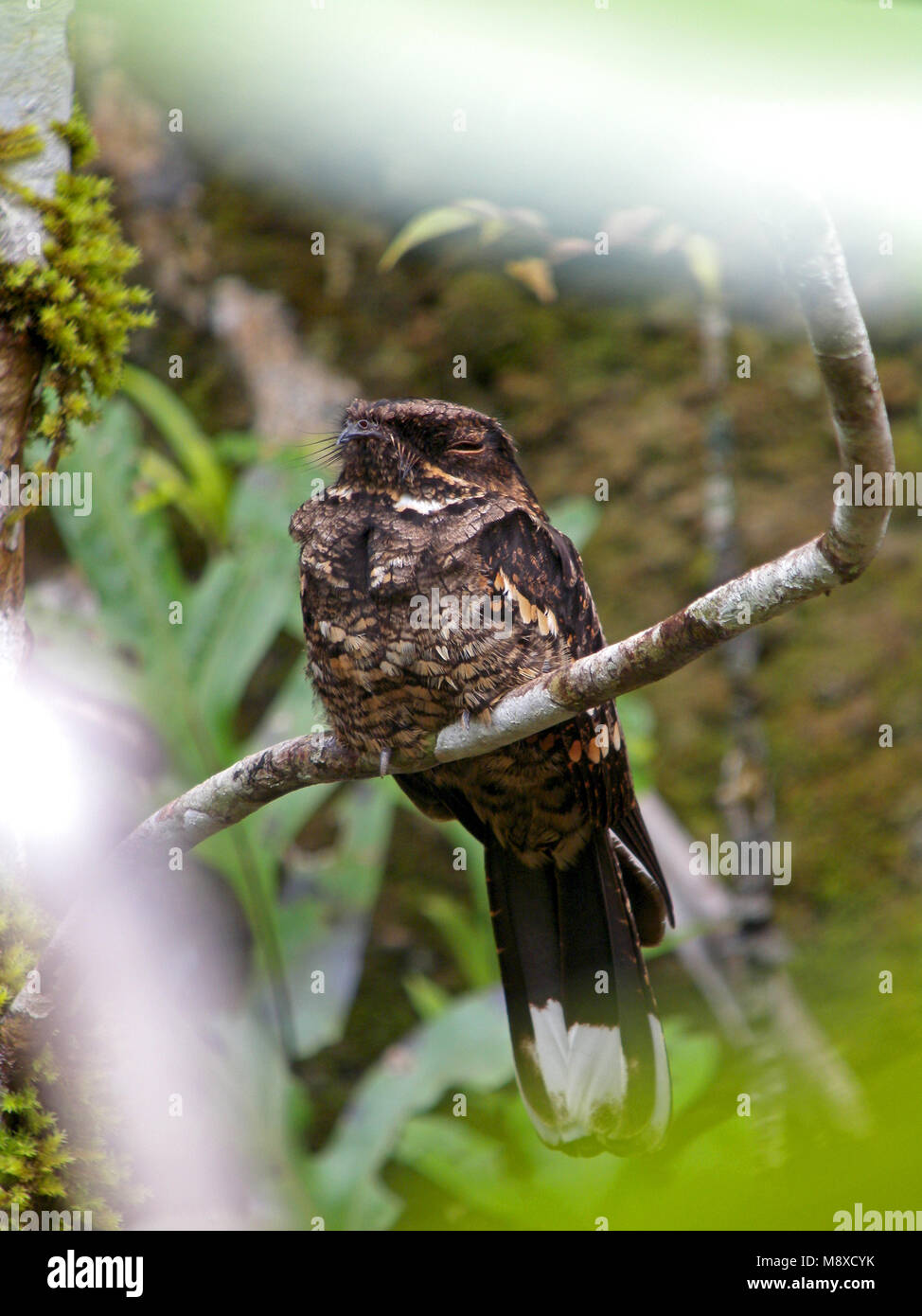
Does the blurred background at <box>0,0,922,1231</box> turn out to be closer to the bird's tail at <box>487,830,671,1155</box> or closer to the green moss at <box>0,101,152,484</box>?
the bird's tail at <box>487,830,671,1155</box>

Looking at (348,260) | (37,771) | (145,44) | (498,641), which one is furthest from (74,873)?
(348,260)

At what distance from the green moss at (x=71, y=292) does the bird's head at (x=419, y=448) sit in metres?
0.41

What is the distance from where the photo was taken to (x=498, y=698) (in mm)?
1769

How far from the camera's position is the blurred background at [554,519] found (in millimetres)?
1037

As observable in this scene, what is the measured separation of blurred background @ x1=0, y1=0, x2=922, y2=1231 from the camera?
1.04m

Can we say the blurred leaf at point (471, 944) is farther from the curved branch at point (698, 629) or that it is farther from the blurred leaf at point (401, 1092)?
the curved branch at point (698, 629)

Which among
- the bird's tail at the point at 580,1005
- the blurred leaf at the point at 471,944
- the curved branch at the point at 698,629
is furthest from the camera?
the blurred leaf at the point at 471,944

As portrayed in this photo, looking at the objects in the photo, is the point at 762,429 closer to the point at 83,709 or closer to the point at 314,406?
the point at 314,406

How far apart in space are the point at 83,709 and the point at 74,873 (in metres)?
1.13

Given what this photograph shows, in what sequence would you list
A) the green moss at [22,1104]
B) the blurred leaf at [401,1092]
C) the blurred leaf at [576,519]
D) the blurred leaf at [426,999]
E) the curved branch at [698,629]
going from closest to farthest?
the curved branch at [698,629] → the green moss at [22,1104] → the blurred leaf at [401,1092] → the blurred leaf at [576,519] → the blurred leaf at [426,999]

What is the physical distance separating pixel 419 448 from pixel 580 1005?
40.4 inches

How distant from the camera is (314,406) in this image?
397cm

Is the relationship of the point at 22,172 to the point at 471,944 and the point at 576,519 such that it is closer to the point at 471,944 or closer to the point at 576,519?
the point at 576,519

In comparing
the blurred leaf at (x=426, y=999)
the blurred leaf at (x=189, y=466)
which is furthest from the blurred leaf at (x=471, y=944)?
the blurred leaf at (x=189, y=466)
